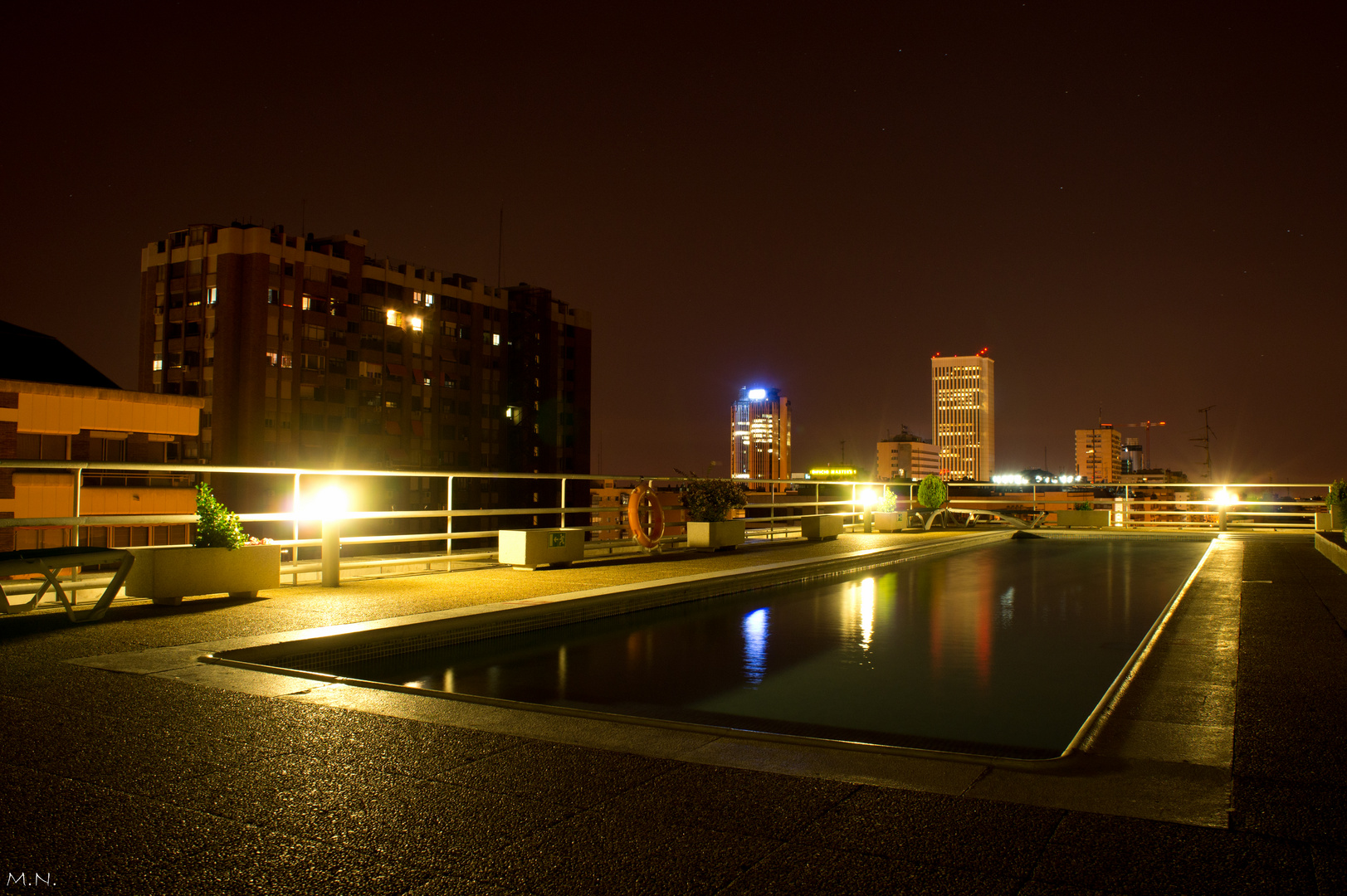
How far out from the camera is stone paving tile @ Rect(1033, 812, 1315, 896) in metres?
2.06

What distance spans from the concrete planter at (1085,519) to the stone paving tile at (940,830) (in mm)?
21126

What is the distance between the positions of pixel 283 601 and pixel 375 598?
0.67 m

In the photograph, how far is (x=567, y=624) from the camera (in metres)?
7.24

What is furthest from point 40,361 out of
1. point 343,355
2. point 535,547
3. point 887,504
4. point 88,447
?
point 535,547

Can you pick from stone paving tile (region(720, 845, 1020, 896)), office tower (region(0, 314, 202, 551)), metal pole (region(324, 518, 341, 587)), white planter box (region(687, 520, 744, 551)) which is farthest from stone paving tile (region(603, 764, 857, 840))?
office tower (region(0, 314, 202, 551))

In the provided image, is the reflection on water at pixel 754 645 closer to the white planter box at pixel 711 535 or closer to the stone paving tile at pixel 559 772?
the stone paving tile at pixel 559 772

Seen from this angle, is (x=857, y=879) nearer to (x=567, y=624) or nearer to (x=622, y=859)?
(x=622, y=859)

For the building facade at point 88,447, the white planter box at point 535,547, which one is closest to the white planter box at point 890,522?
the white planter box at point 535,547

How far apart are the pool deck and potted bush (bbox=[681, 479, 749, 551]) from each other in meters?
8.65

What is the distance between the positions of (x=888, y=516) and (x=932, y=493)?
2635mm

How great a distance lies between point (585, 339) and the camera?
346ft

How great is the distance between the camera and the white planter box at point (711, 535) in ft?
42.0

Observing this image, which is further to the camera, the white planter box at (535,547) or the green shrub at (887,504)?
the green shrub at (887,504)

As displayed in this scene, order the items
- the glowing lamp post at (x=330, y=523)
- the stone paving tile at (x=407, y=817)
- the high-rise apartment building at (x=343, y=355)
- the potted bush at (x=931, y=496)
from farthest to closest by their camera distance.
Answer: the high-rise apartment building at (x=343, y=355) → the potted bush at (x=931, y=496) → the glowing lamp post at (x=330, y=523) → the stone paving tile at (x=407, y=817)
